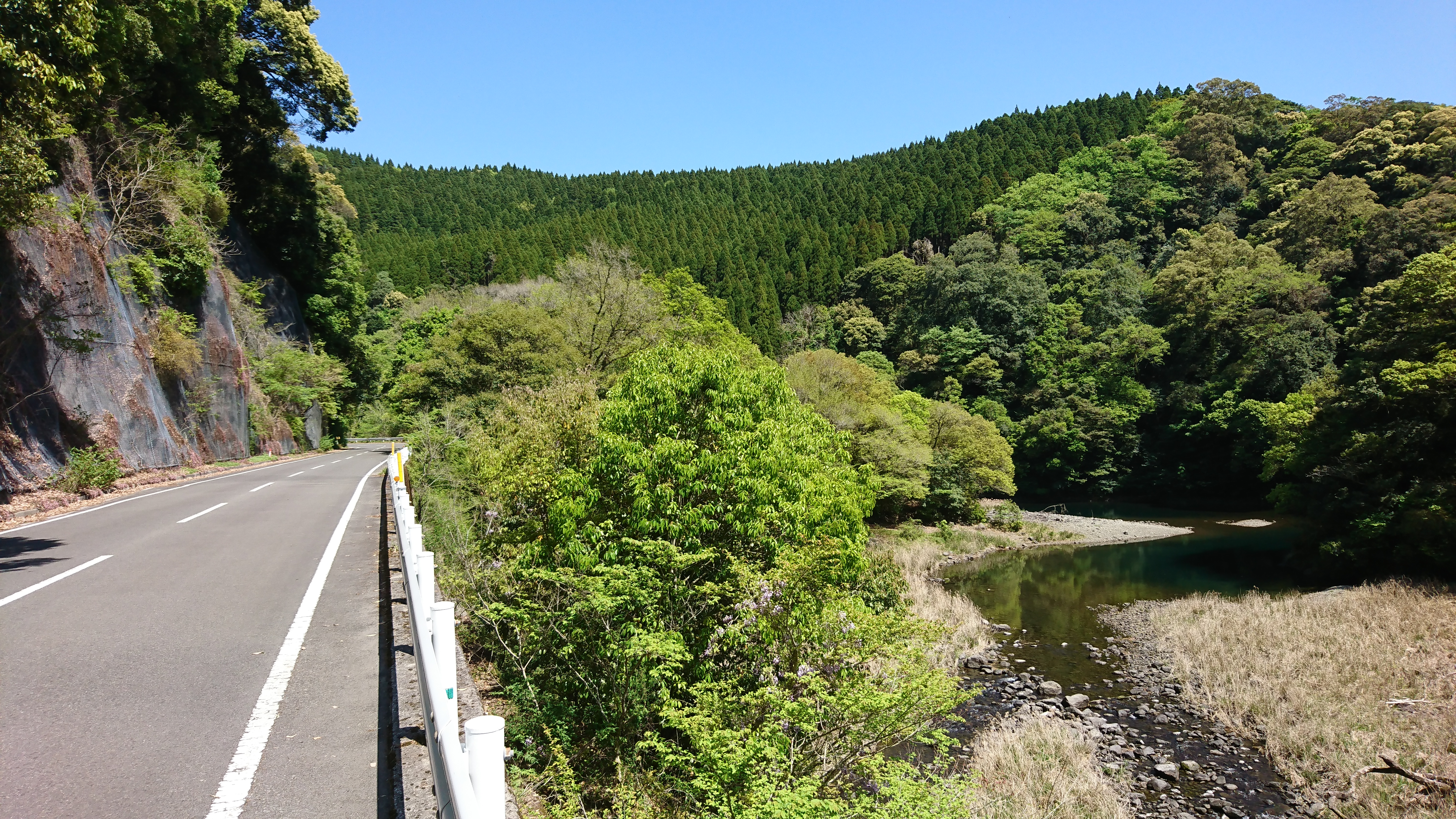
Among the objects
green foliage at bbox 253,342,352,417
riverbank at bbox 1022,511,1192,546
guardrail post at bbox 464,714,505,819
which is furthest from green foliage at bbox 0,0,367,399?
riverbank at bbox 1022,511,1192,546

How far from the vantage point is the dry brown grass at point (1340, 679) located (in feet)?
40.7

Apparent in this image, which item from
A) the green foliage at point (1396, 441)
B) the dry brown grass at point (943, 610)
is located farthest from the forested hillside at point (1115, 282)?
the dry brown grass at point (943, 610)

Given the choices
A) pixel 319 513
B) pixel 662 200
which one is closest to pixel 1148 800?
pixel 319 513

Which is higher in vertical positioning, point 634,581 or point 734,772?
point 634,581

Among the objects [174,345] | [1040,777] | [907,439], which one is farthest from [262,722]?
[907,439]

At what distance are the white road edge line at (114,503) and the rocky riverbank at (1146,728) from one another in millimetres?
16872

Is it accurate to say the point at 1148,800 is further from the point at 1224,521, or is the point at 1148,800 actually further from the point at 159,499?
the point at 1224,521

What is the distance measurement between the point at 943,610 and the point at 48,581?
20.7m

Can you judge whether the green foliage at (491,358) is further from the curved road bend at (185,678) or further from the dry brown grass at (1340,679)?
the dry brown grass at (1340,679)

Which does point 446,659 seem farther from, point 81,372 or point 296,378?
point 296,378

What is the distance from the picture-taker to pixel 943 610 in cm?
2244

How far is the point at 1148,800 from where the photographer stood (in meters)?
12.4

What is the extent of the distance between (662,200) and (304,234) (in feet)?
255

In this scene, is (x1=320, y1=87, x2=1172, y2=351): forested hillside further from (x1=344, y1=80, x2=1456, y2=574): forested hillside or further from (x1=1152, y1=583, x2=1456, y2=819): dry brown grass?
(x1=1152, y1=583, x2=1456, y2=819): dry brown grass
